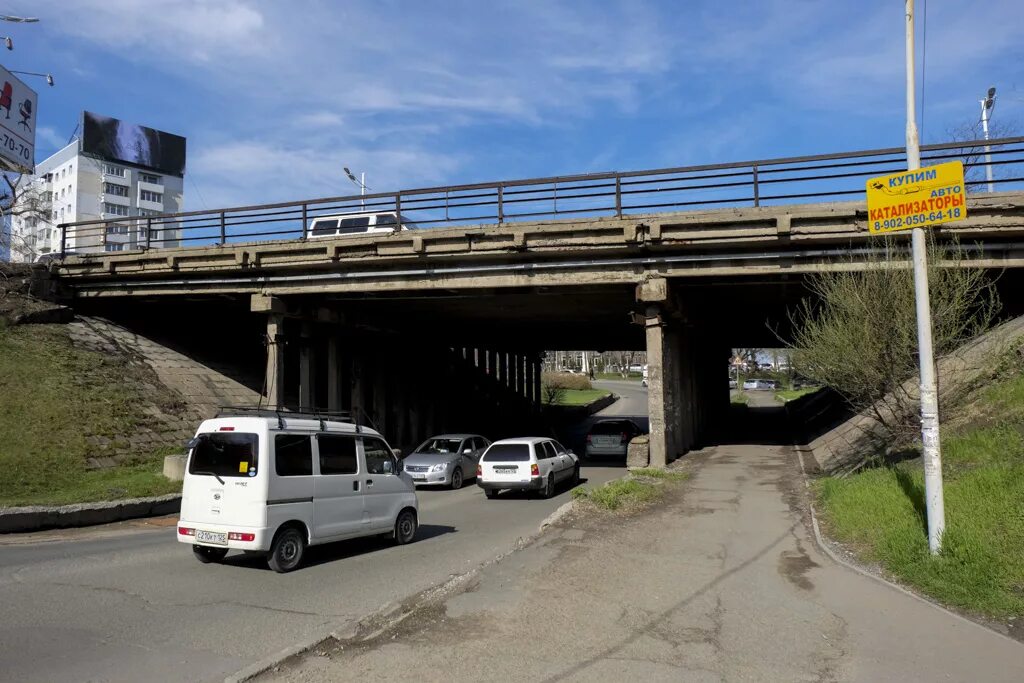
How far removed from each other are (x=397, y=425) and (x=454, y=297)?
7.98 metres

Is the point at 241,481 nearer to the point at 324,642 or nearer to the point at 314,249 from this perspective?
the point at 324,642

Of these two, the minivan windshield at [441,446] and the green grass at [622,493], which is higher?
the minivan windshield at [441,446]

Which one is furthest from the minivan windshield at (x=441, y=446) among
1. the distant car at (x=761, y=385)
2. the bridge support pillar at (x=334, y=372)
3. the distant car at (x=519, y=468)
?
the distant car at (x=761, y=385)

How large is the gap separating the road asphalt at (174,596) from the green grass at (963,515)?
17.0ft

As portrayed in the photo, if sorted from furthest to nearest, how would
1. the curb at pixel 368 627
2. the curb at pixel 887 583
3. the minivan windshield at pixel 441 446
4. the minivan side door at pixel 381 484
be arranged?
the minivan windshield at pixel 441 446
the minivan side door at pixel 381 484
the curb at pixel 887 583
the curb at pixel 368 627

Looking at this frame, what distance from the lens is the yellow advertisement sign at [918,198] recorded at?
8.61m

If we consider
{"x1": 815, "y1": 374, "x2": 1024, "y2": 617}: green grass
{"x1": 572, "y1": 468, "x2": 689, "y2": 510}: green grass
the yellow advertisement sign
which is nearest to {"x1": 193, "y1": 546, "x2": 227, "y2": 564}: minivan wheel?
{"x1": 572, "y1": 468, "x2": 689, "y2": 510}: green grass

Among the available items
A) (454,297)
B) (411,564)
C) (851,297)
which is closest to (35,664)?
(411,564)

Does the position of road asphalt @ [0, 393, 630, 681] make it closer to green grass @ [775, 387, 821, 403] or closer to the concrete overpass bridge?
the concrete overpass bridge

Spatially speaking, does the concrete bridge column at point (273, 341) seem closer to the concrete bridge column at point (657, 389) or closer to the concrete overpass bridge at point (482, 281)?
the concrete overpass bridge at point (482, 281)

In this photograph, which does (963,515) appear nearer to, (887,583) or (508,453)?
(887,583)

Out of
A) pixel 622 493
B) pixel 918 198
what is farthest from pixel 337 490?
pixel 918 198

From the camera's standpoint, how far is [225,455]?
9.34m

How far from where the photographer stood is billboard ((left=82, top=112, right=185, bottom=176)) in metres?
85.9
